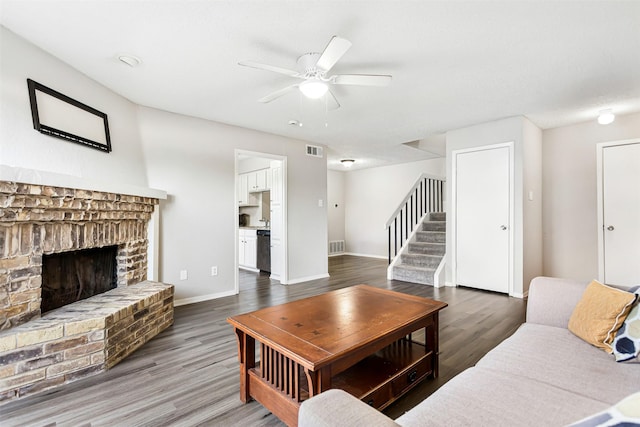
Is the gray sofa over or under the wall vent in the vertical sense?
under

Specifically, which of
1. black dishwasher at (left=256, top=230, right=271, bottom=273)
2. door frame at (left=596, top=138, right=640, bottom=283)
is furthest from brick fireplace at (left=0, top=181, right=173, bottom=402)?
door frame at (left=596, top=138, right=640, bottom=283)

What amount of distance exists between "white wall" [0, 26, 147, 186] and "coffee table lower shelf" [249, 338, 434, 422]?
1.99 m

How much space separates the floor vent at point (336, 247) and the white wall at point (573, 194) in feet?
16.4

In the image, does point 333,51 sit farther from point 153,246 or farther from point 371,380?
point 153,246

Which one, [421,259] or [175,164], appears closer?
[175,164]

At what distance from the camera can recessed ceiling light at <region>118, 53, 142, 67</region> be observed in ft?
8.16

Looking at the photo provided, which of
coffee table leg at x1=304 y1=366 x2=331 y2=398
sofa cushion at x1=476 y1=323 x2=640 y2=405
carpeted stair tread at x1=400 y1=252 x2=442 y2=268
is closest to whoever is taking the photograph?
sofa cushion at x1=476 y1=323 x2=640 y2=405

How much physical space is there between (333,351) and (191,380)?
1.27 metres

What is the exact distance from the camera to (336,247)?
8.66 meters

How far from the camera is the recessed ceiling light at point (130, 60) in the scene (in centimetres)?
249

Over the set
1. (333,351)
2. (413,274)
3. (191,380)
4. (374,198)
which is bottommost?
(191,380)

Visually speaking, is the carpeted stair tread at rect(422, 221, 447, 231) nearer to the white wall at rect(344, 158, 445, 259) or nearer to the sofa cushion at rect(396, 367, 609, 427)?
the white wall at rect(344, 158, 445, 259)

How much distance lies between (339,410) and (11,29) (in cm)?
316

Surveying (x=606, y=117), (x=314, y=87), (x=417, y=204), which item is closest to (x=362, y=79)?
(x=314, y=87)
